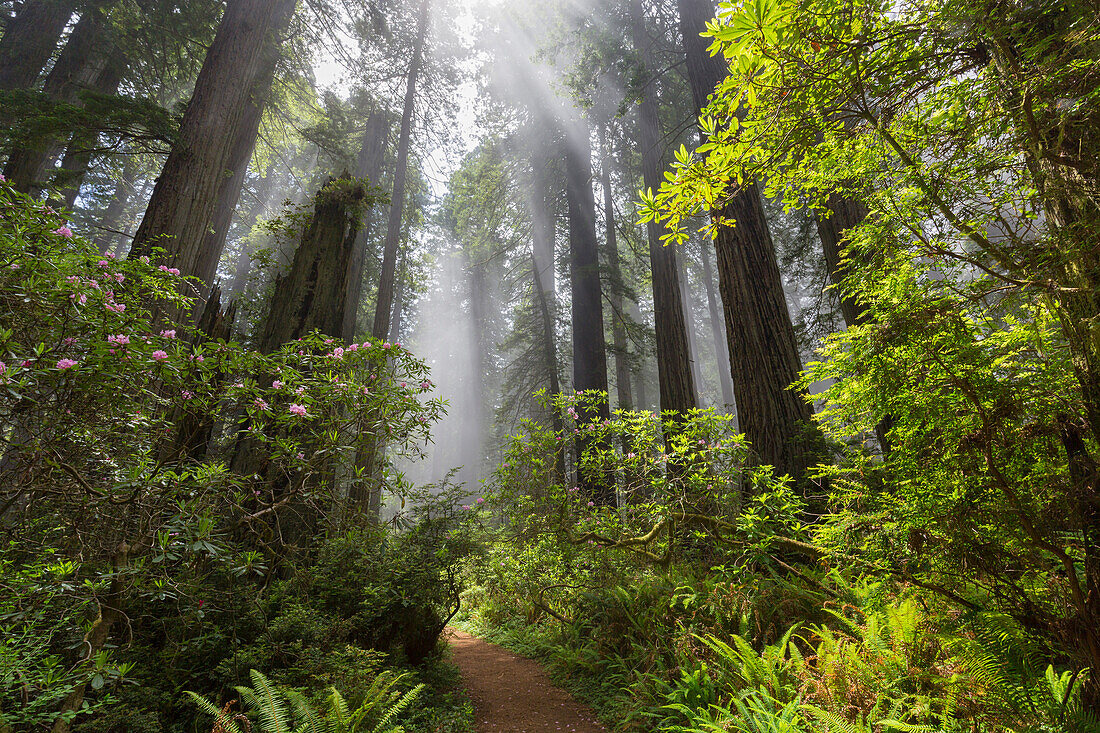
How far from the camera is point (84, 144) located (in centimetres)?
472

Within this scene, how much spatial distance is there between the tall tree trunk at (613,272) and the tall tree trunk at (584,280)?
91cm

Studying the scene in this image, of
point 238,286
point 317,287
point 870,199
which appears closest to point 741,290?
point 870,199

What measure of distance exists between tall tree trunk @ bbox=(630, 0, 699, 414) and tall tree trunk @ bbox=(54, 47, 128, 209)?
7.27m

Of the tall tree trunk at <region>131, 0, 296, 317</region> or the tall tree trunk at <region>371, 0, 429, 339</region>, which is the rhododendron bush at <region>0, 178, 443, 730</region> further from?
the tall tree trunk at <region>371, 0, 429, 339</region>

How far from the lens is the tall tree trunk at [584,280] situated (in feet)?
31.3

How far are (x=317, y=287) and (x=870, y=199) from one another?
5483mm

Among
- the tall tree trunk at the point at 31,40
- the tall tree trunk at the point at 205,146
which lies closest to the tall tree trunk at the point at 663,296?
the tall tree trunk at the point at 205,146

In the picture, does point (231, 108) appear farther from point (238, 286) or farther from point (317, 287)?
point (238, 286)

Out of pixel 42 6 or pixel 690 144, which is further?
pixel 690 144

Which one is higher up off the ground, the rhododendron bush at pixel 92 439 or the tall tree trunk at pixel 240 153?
the tall tree trunk at pixel 240 153

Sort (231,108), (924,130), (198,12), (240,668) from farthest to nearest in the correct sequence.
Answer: (198,12), (231,108), (240,668), (924,130)

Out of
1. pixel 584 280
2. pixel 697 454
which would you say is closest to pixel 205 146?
pixel 697 454

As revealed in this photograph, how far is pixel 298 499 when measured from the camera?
154 inches

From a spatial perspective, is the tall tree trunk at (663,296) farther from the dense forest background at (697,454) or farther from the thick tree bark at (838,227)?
the dense forest background at (697,454)
